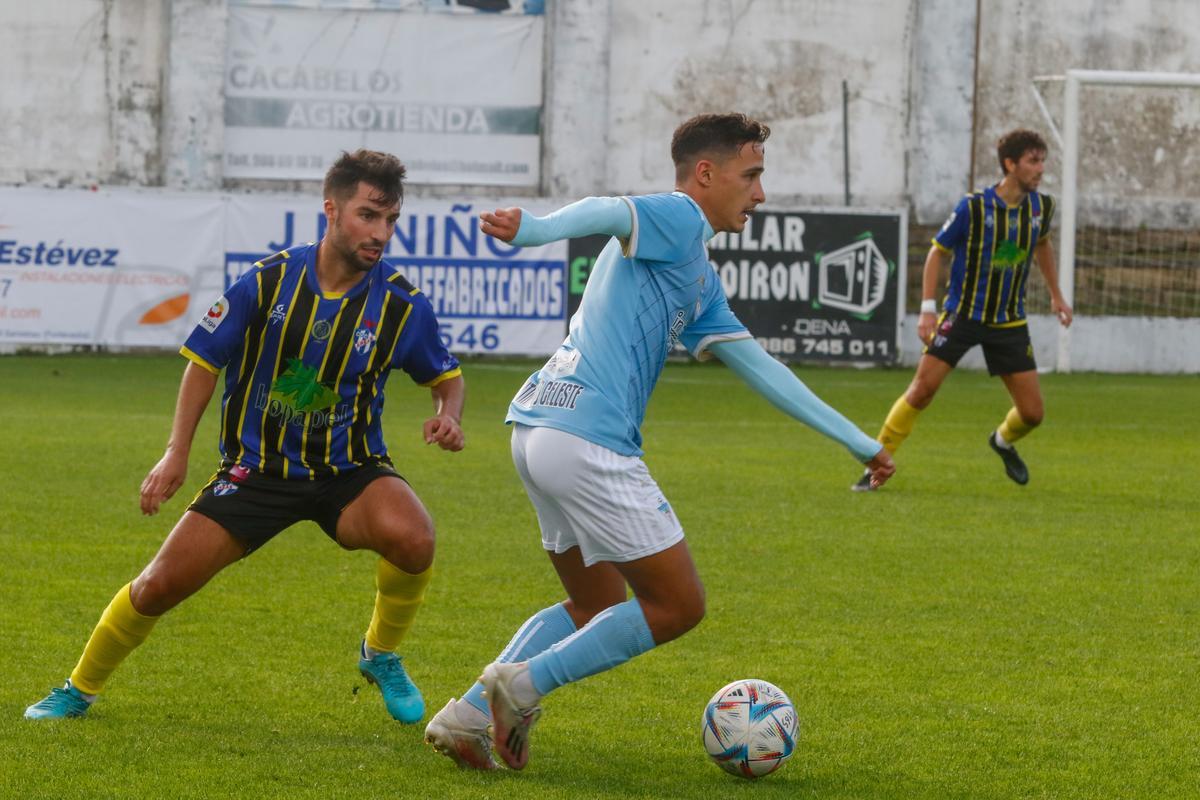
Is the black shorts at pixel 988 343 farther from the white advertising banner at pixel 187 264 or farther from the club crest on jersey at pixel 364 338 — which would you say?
the white advertising banner at pixel 187 264

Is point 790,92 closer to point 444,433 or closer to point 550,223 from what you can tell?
point 444,433

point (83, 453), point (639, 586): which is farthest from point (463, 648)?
point (83, 453)

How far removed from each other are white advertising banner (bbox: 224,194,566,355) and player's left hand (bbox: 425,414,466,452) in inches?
591

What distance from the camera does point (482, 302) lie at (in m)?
19.8

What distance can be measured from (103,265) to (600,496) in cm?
1619

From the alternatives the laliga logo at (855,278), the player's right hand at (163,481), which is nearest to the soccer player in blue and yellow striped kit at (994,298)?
the player's right hand at (163,481)

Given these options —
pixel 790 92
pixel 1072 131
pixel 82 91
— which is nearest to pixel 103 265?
pixel 82 91

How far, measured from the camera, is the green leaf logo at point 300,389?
15.6 feet

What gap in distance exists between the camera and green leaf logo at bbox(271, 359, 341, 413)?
4.75 metres

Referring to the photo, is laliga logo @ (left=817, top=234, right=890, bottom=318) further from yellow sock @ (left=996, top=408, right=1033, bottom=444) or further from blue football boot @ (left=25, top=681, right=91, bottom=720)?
blue football boot @ (left=25, top=681, right=91, bottom=720)

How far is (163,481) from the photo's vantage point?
14.9 ft

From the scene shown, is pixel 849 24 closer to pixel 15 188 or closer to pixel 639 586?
pixel 15 188

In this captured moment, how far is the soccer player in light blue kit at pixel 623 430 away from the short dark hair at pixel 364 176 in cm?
62

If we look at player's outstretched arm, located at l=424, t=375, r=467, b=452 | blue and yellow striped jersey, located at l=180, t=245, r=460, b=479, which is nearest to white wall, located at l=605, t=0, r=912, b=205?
player's outstretched arm, located at l=424, t=375, r=467, b=452
